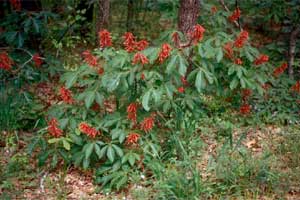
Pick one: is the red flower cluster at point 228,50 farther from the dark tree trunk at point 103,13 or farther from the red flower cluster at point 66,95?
the dark tree trunk at point 103,13

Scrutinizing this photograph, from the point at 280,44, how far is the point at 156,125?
313cm

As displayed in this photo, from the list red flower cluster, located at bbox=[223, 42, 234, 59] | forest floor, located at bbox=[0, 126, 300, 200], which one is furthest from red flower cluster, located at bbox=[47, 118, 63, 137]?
red flower cluster, located at bbox=[223, 42, 234, 59]

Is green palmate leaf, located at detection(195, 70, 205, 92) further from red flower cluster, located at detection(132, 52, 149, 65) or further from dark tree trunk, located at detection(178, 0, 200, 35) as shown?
dark tree trunk, located at detection(178, 0, 200, 35)

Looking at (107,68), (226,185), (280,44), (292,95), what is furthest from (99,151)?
(280,44)

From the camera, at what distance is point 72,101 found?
421cm

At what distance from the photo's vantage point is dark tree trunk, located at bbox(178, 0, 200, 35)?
4.88 meters

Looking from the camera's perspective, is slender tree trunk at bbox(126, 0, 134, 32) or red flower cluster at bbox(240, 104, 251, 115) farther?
slender tree trunk at bbox(126, 0, 134, 32)

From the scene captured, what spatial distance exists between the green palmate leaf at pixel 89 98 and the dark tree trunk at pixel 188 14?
53.4 inches

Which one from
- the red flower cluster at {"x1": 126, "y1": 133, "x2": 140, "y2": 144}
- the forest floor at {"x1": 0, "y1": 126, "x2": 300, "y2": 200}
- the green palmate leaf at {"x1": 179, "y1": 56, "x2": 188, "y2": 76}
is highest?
the green palmate leaf at {"x1": 179, "y1": 56, "x2": 188, "y2": 76}

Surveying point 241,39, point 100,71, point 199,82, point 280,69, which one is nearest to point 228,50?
point 241,39

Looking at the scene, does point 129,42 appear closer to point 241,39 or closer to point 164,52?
point 164,52

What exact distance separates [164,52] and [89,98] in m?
0.73

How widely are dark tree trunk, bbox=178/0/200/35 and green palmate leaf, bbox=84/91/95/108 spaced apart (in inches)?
53.4

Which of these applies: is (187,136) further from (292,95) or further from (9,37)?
(9,37)
